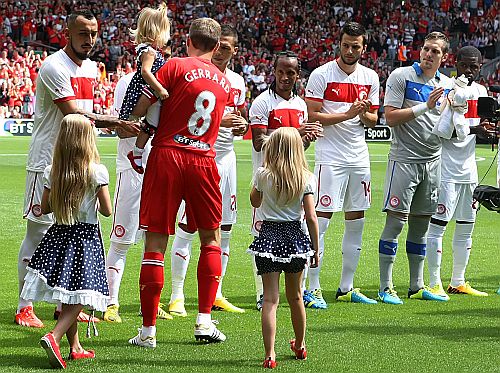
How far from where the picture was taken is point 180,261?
26.6 ft

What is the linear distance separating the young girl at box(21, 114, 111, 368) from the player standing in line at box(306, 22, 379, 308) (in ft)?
9.82

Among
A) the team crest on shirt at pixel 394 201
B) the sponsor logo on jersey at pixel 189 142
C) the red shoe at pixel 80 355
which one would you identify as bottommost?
the red shoe at pixel 80 355

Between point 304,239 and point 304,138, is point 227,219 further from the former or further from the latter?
point 304,239

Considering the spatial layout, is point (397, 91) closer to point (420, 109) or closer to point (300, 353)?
point (420, 109)

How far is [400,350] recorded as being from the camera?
6680 millimetres

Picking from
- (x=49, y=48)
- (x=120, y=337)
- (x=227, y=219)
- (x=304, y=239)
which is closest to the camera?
(x=304, y=239)

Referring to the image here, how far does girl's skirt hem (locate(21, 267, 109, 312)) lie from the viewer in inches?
239

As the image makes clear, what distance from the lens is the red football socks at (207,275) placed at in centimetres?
691

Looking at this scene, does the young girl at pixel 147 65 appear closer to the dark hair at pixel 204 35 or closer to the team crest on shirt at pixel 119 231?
the dark hair at pixel 204 35

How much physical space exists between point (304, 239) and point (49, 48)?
118 ft

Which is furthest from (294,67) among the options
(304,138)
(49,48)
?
(49,48)

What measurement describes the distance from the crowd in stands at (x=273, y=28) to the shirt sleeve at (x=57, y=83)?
2921cm

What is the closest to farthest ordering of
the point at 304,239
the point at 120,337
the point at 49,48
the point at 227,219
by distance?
the point at 304,239, the point at 120,337, the point at 227,219, the point at 49,48

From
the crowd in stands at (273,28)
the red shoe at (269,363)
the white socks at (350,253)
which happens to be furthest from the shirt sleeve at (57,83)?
the crowd in stands at (273,28)
